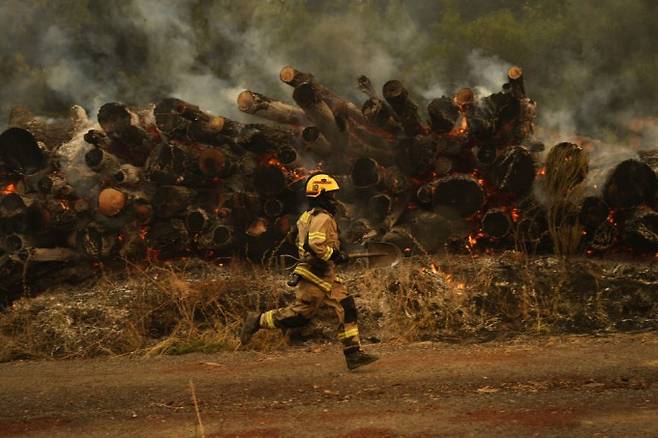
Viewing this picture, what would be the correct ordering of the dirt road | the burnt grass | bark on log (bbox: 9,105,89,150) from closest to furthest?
the dirt road
the burnt grass
bark on log (bbox: 9,105,89,150)

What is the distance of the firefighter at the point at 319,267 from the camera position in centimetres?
675

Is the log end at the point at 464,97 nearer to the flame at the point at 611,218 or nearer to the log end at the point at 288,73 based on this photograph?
the log end at the point at 288,73

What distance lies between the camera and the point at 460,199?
8867 mm

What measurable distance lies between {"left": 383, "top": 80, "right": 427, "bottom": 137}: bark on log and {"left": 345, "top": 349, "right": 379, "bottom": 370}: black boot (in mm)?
3655

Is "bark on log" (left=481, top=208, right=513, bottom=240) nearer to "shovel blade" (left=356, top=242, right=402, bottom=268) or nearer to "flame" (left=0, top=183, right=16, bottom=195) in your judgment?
"shovel blade" (left=356, top=242, right=402, bottom=268)

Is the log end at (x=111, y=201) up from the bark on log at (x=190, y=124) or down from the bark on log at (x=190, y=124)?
down

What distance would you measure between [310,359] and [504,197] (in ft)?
11.4

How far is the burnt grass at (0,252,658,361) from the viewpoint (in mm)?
Answer: 8070

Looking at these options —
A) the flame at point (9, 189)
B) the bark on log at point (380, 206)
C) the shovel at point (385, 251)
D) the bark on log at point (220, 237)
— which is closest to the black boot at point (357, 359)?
the shovel at point (385, 251)

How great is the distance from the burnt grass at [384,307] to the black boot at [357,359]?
1557mm

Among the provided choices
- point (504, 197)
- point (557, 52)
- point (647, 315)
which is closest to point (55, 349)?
point (504, 197)

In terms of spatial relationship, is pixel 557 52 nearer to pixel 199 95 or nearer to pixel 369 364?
pixel 199 95

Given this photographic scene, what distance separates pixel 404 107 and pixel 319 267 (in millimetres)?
3024

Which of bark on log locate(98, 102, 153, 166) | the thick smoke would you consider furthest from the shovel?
the thick smoke
